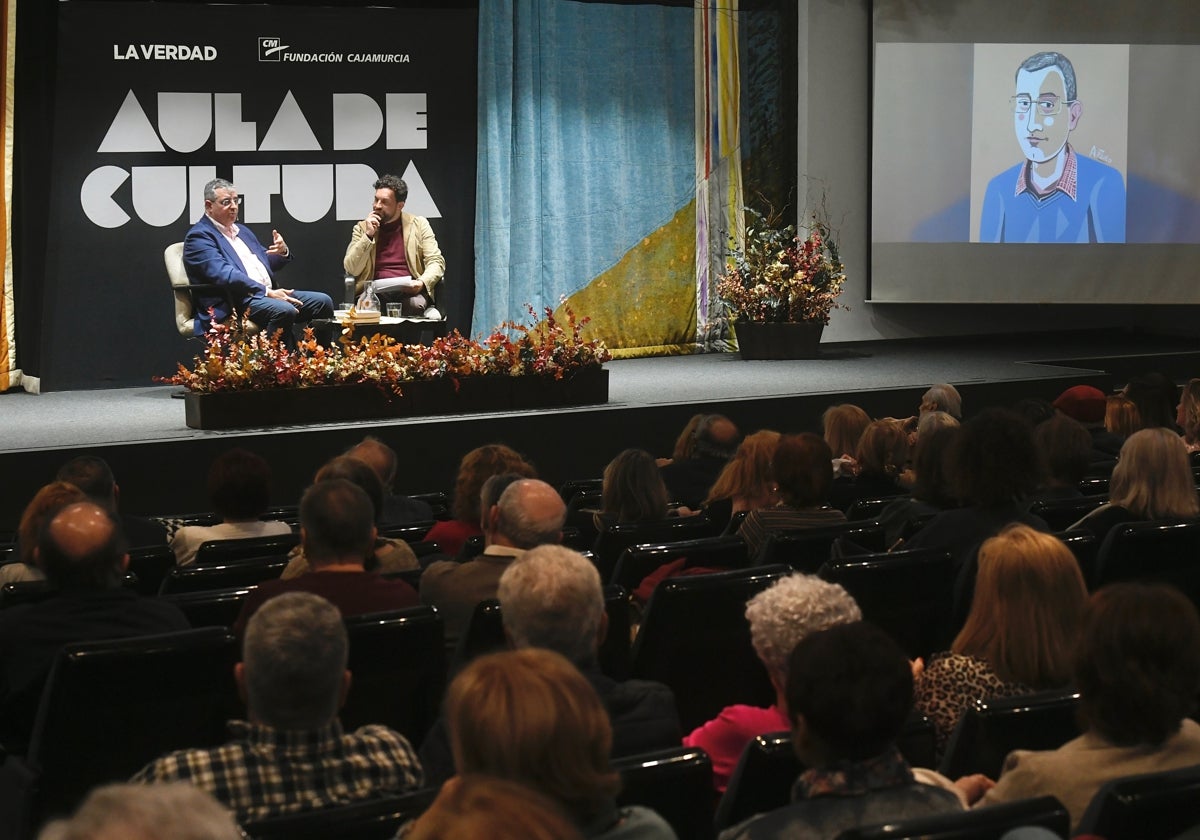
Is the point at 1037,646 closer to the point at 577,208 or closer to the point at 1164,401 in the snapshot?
the point at 1164,401

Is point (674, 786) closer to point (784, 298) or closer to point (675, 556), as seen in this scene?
point (675, 556)

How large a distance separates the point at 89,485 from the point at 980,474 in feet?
8.28

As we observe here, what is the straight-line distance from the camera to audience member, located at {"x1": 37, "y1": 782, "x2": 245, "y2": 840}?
3.46ft

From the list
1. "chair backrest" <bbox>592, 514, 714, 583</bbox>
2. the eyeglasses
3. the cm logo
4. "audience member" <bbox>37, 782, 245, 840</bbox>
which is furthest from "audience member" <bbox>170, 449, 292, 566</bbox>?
the eyeglasses

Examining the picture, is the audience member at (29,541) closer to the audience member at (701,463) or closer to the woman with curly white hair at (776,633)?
the woman with curly white hair at (776,633)

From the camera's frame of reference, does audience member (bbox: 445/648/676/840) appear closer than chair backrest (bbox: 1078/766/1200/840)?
Yes

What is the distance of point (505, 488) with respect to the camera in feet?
11.3

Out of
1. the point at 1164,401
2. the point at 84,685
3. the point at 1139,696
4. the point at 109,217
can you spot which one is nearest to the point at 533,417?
the point at 1164,401

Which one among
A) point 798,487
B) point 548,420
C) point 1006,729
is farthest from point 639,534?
point 548,420

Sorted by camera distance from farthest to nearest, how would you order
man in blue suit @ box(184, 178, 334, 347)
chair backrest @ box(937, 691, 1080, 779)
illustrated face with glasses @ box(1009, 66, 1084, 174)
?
illustrated face with glasses @ box(1009, 66, 1084, 174) → man in blue suit @ box(184, 178, 334, 347) → chair backrest @ box(937, 691, 1080, 779)

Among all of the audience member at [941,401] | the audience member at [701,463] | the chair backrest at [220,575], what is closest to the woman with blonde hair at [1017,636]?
the chair backrest at [220,575]

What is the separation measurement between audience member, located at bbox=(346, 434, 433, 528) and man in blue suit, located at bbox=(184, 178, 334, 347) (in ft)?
11.2

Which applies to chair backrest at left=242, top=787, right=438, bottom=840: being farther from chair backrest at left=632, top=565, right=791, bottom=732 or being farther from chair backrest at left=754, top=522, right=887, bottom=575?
chair backrest at left=754, top=522, right=887, bottom=575

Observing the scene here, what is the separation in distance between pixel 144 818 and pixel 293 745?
3.04 ft
